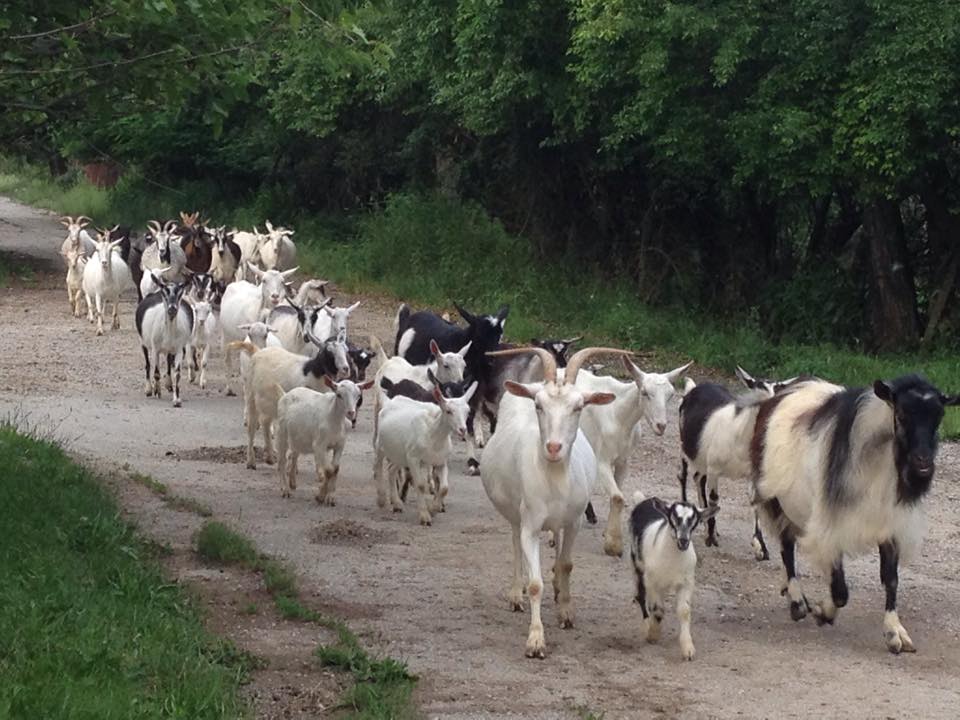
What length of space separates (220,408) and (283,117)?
15002 millimetres

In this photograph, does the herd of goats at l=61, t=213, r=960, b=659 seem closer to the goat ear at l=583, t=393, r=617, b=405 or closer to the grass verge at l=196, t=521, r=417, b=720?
the goat ear at l=583, t=393, r=617, b=405

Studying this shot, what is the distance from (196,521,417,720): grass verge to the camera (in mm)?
7680

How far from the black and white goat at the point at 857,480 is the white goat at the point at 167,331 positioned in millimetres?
9562

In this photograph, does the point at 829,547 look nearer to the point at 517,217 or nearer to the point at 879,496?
the point at 879,496

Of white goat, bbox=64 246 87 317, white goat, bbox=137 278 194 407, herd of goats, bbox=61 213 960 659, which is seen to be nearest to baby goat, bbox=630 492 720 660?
herd of goats, bbox=61 213 960 659

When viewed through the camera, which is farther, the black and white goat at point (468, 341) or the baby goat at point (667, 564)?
the black and white goat at point (468, 341)

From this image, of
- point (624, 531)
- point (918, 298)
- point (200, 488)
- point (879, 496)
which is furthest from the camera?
point (918, 298)

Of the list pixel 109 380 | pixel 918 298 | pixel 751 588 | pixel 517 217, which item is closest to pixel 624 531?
pixel 751 588

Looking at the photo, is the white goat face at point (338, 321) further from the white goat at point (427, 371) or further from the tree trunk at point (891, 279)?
the tree trunk at point (891, 279)

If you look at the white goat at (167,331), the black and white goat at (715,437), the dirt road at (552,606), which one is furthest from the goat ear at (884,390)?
the white goat at (167,331)

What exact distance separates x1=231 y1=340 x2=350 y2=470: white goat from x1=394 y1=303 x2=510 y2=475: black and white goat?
1325 millimetres

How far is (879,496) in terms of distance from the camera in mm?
9797

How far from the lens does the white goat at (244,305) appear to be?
19594 millimetres

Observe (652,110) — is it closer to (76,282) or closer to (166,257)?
(166,257)
